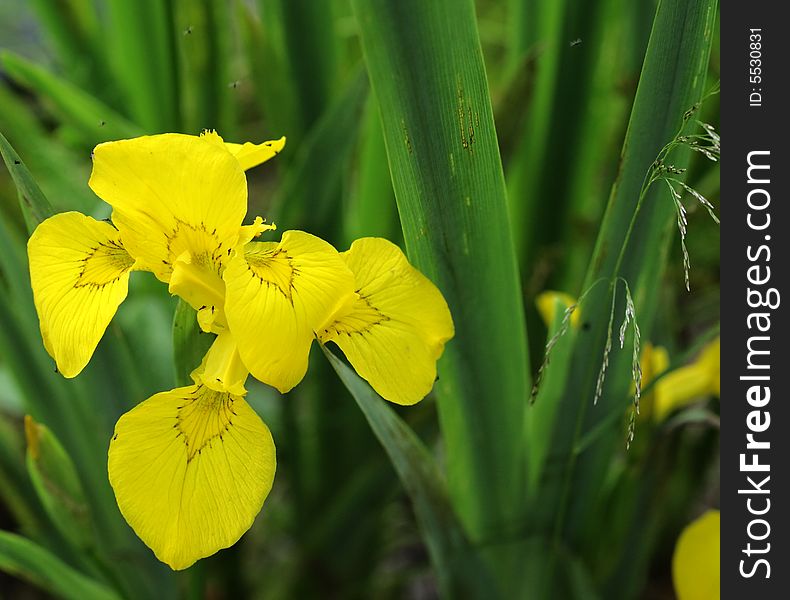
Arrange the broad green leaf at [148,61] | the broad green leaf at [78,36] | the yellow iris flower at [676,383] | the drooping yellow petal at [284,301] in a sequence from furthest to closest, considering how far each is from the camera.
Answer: the broad green leaf at [78,36] → the broad green leaf at [148,61] → the yellow iris flower at [676,383] → the drooping yellow petal at [284,301]

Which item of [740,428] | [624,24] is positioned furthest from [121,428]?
[624,24]

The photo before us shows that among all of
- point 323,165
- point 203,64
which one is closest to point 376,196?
point 323,165

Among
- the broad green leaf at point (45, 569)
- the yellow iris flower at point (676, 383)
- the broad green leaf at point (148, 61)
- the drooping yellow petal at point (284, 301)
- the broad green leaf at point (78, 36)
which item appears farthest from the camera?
the broad green leaf at point (78, 36)

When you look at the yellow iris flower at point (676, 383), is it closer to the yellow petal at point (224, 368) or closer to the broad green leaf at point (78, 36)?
the yellow petal at point (224, 368)

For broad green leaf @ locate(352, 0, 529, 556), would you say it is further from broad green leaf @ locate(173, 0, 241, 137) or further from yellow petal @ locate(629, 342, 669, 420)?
broad green leaf @ locate(173, 0, 241, 137)

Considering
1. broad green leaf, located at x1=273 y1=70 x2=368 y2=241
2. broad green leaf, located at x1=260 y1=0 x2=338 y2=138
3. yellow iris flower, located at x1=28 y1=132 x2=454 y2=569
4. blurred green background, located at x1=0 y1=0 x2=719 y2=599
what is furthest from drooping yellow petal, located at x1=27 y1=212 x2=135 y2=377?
broad green leaf, located at x1=260 y1=0 x2=338 y2=138

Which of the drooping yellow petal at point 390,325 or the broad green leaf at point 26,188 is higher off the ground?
the broad green leaf at point 26,188

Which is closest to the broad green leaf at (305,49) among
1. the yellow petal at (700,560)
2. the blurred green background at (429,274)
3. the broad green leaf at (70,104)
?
the blurred green background at (429,274)
